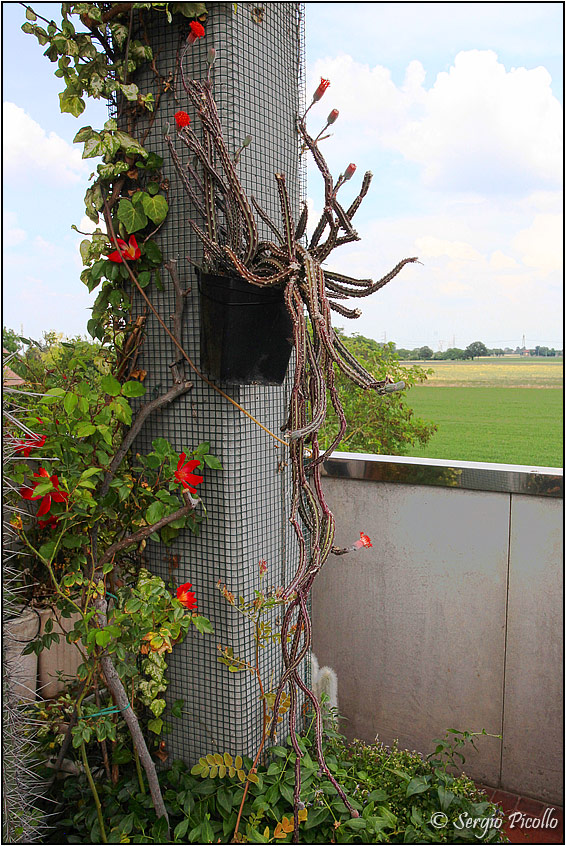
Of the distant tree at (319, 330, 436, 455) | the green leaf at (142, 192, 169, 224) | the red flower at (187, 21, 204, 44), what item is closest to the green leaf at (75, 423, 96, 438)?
the green leaf at (142, 192, 169, 224)

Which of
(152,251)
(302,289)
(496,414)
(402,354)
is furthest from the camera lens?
(496,414)

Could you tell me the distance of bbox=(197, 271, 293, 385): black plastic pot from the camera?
128 centimetres

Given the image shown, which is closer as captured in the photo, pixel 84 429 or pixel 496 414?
pixel 84 429

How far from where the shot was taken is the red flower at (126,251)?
146 cm

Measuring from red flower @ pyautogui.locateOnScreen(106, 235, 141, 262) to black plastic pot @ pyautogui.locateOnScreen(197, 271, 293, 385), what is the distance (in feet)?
0.80

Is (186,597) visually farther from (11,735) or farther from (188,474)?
(11,735)

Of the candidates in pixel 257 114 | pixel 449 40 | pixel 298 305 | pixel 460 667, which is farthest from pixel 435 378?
pixel 298 305

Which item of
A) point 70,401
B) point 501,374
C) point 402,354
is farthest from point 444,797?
point 501,374

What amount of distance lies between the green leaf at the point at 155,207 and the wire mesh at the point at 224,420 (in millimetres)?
46

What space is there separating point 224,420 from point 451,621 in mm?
981

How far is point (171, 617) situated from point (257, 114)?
47.5 inches

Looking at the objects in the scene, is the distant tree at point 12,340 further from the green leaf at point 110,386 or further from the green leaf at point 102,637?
the green leaf at point 102,637

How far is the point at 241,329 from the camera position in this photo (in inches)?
51.2

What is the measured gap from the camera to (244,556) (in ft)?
5.05
